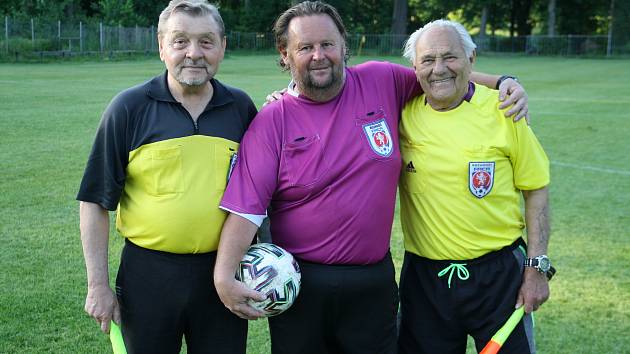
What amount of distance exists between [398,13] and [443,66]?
5568 centimetres

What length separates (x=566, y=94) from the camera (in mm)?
22500

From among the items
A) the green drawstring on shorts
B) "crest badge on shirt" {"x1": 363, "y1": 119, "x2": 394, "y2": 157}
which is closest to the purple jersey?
"crest badge on shirt" {"x1": 363, "y1": 119, "x2": 394, "y2": 157}

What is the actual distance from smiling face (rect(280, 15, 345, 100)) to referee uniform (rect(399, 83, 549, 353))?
51 cm

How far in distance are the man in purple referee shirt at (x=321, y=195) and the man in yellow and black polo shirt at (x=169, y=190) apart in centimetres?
15

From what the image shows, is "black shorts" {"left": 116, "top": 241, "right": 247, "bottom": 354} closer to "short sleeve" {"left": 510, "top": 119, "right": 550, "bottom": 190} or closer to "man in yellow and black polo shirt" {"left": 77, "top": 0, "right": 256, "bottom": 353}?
"man in yellow and black polo shirt" {"left": 77, "top": 0, "right": 256, "bottom": 353}

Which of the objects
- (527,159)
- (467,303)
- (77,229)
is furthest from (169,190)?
(77,229)

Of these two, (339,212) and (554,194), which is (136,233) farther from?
(554,194)

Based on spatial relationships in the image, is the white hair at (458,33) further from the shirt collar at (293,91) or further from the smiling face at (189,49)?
the smiling face at (189,49)

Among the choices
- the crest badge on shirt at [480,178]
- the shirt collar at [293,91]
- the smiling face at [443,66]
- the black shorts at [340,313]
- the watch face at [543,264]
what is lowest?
the black shorts at [340,313]

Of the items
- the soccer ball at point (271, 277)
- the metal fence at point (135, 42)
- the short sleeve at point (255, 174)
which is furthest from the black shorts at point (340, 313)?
the metal fence at point (135, 42)

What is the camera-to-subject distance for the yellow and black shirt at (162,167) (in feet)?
10.7

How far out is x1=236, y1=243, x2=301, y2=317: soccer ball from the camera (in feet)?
10.6

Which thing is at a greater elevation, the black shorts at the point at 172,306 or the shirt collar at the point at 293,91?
the shirt collar at the point at 293,91

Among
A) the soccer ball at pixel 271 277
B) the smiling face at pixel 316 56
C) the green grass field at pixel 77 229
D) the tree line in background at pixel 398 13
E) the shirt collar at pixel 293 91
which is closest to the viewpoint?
the soccer ball at pixel 271 277
